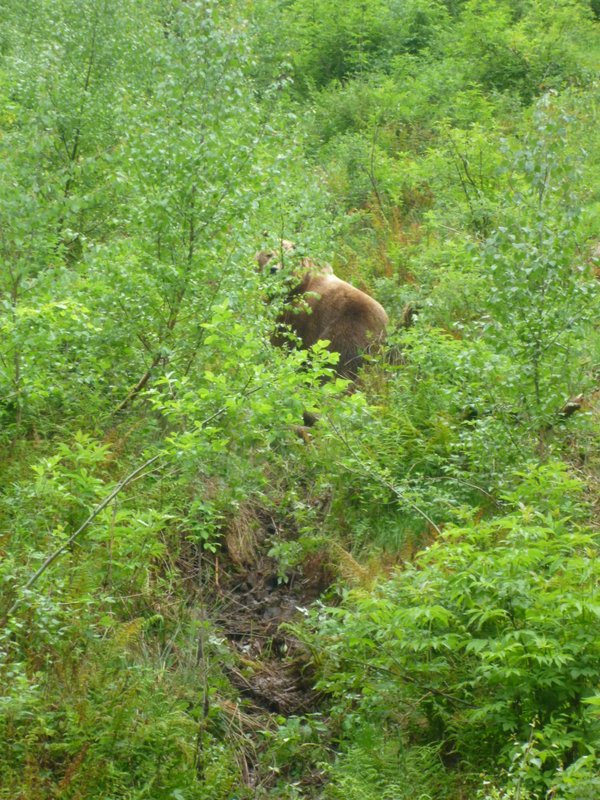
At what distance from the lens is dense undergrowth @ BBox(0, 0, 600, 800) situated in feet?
16.0

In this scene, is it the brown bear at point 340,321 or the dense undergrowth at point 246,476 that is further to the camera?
the brown bear at point 340,321

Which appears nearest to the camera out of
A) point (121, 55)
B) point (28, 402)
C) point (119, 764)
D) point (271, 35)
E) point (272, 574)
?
point (119, 764)

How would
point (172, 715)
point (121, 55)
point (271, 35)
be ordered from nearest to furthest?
point (172, 715), point (121, 55), point (271, 35)

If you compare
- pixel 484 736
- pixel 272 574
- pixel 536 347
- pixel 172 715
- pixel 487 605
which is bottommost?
pixel 272 574

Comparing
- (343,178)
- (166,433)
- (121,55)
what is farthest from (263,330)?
(343,178)

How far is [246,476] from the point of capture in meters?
6.67

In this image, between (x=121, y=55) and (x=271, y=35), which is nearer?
(x=121, y=55)

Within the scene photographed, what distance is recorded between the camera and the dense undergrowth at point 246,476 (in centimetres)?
488

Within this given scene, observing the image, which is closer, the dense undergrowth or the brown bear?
the dense undergrowth

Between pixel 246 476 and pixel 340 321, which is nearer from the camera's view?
pixel 246 476

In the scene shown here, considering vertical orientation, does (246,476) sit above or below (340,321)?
above

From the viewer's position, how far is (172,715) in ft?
17.4

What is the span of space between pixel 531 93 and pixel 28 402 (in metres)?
13.0

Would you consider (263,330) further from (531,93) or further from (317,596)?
(531,93)
